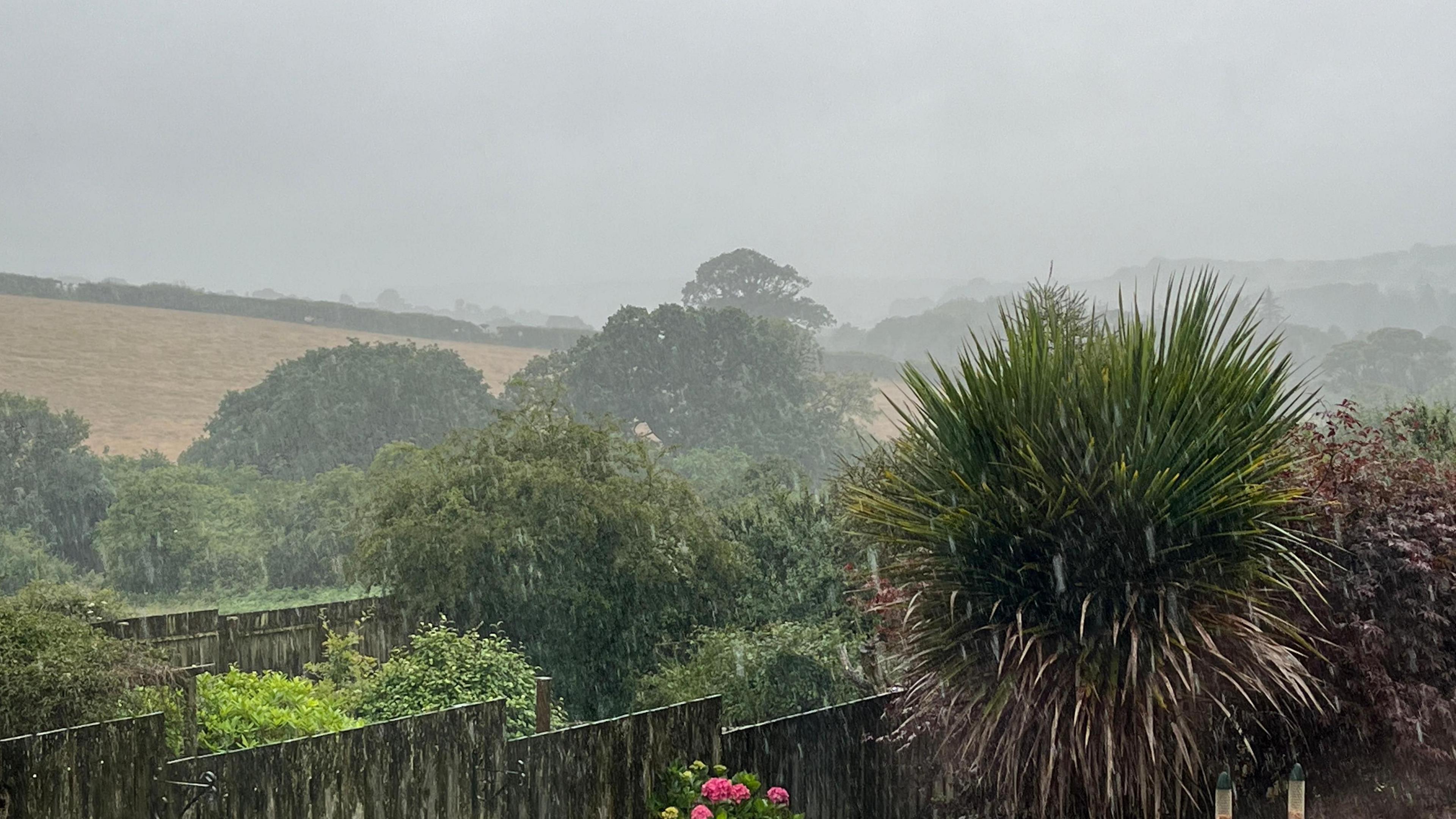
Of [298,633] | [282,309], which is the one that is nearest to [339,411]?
[282,309]

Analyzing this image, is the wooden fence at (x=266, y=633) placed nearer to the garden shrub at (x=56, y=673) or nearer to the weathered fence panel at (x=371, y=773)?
the garden shrub at (x=56, y=673)

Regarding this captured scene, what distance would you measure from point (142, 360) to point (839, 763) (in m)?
68.9

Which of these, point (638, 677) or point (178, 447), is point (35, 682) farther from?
point (178, 447)

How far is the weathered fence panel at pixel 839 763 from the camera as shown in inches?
320

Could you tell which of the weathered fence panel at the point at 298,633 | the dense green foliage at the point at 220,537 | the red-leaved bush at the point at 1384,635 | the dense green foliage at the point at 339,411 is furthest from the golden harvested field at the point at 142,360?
the red-leaved bush at the point at 1384,635

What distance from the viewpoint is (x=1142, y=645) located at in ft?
23.0

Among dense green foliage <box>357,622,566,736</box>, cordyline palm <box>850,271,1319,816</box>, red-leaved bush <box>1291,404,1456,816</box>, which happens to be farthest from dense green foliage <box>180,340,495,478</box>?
red-leaved bush <box>1291,404,1456,816</box>

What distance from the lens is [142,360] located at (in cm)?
6931

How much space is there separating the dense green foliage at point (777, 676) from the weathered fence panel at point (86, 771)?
575 centimetres

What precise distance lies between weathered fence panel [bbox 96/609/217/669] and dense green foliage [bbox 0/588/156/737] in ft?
9.56

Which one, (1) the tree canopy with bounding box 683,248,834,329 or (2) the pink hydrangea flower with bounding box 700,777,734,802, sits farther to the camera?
(1) the tree canopy with bounding box 683,248,834,329

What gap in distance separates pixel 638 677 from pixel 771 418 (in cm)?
4747

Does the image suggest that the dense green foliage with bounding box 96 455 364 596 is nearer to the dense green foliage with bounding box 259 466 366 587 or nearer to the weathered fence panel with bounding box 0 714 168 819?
the dense green foliage with bounding box 259 466 366 587

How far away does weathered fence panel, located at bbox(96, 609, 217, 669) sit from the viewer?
11.9 metres
